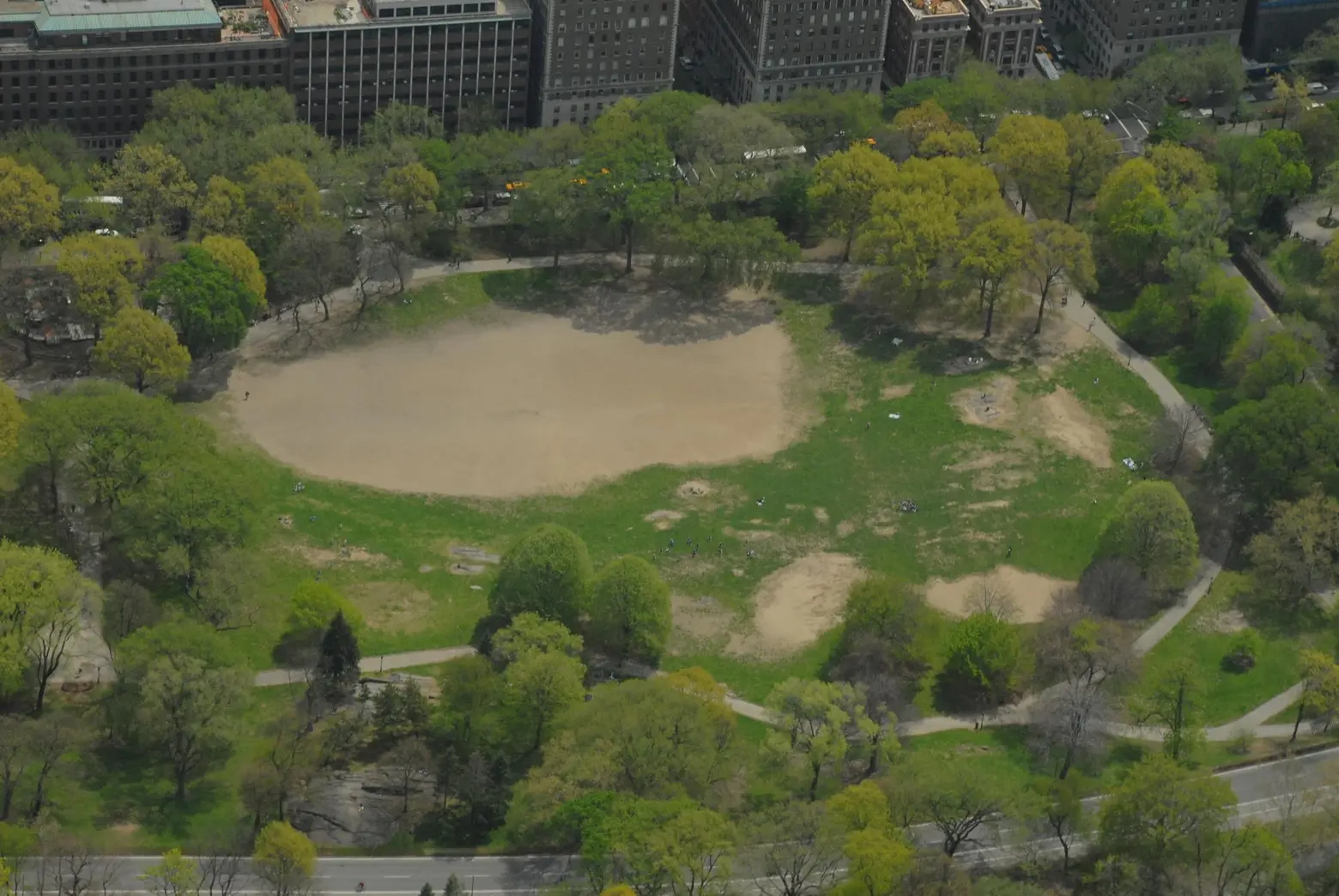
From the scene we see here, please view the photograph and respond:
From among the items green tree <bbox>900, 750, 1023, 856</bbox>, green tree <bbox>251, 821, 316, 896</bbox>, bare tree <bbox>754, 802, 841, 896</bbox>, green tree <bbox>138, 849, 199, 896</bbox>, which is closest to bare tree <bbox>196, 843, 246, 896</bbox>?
green tree <bbox>138, 849, 199, 896</bbox>

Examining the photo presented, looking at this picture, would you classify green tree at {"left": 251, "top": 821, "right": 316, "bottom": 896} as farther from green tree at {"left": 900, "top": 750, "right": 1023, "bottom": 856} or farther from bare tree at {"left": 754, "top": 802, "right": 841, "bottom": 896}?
green tree at {"left": 900, "top": 750, "right": 1023, "bottom": 856}

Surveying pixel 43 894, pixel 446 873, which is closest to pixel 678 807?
pixel 446 873

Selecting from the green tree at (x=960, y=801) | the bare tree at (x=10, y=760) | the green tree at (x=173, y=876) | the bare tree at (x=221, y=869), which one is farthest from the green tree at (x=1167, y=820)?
the bare tree at (x=10, y=760)

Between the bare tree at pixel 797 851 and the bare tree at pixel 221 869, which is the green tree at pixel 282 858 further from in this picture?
the bare tree at pixel 797 851

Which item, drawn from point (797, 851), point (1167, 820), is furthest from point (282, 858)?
point (1167, 820)

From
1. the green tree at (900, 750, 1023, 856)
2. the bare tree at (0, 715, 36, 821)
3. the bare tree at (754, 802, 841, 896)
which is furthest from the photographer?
the green tree at (900, 750, 1023, 856)

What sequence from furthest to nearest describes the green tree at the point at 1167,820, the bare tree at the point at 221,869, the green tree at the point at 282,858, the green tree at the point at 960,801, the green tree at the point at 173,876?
the green tree at the point at 960,801 < the green tree at the point at 1167,820 < the bare tree at the point at 221,869 < the green tree at the point at 282,858 < the green tree at the point at 173,876
